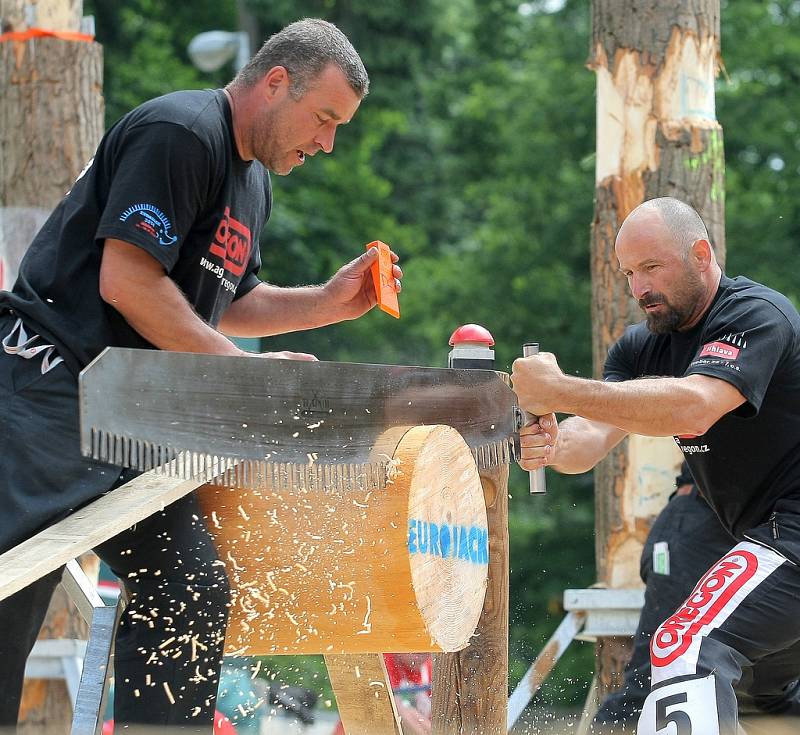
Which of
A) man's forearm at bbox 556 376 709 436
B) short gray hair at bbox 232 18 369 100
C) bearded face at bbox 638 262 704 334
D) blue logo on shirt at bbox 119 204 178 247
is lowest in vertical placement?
man's forearm at bbox 556 376 709 436

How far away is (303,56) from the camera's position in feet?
10.8

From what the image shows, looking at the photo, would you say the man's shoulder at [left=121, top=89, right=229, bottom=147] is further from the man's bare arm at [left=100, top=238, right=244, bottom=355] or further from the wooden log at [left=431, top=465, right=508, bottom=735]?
the wooden log at [left=431, top=465, right=508, bottom=735]

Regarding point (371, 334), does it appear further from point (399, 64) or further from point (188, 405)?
point (188, 405)

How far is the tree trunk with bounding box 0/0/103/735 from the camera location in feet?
19.1

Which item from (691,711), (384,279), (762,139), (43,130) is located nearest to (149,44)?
(762,139)

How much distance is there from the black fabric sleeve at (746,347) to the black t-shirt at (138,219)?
1514 millimetres

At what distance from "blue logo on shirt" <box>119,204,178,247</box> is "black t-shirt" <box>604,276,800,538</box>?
163cm

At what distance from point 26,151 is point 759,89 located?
39.3 feet

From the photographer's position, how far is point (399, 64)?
18000 mm

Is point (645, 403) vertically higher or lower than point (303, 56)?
lower

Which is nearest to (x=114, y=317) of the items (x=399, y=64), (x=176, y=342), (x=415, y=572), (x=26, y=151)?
(x=176, y=342)

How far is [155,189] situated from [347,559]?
1.14 m

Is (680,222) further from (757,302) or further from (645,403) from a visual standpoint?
(645,403)

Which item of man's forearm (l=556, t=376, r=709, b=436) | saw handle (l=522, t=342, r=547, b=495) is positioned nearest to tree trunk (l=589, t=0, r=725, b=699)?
saw handle (l=522, t=342, r=547, b=495)
